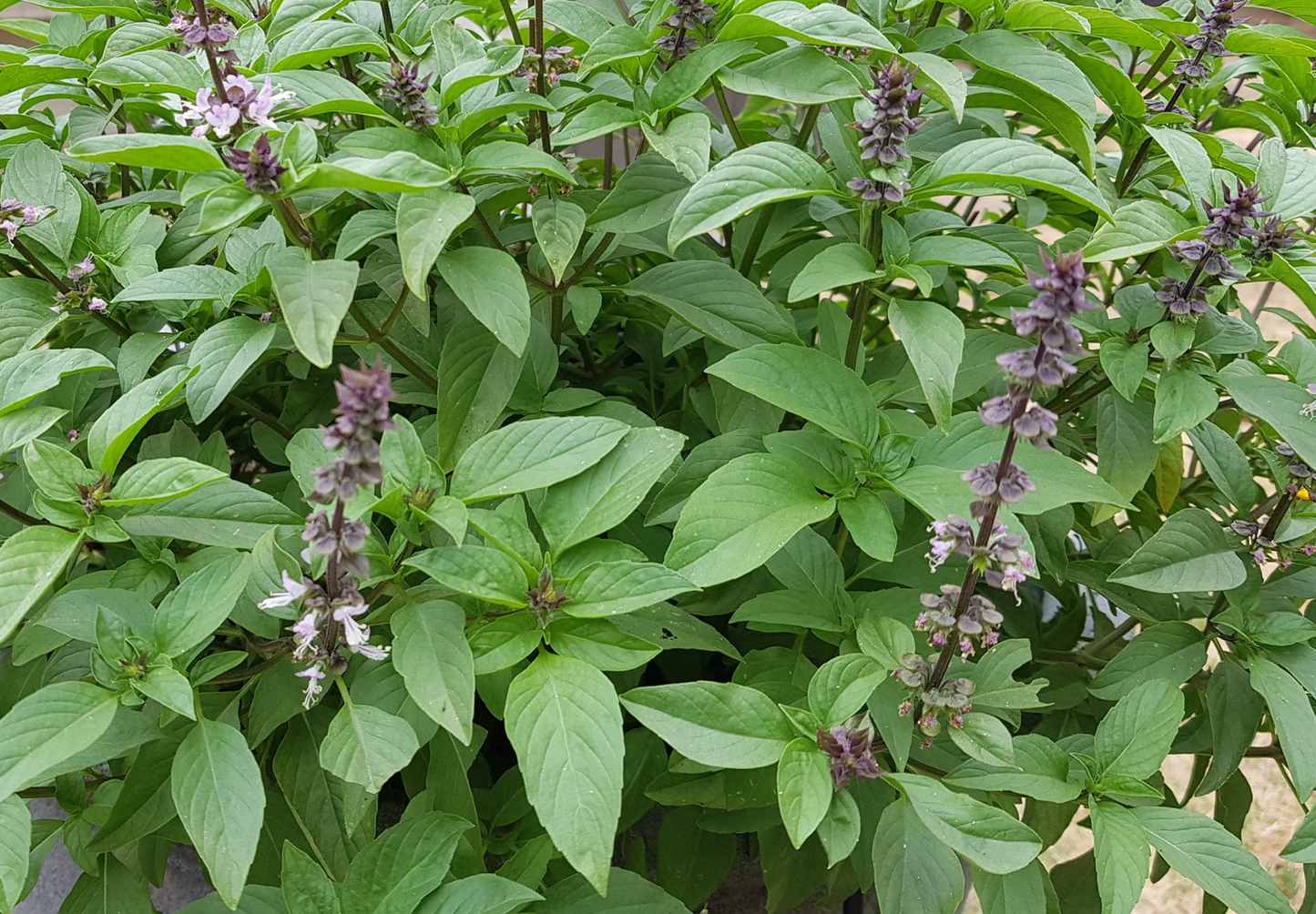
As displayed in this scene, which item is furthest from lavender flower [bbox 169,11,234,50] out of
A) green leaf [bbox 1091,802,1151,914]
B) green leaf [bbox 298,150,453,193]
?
green leaf [bbox 1091,802,1151,914]

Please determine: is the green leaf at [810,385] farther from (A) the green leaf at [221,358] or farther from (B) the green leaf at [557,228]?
(A) the green leaf at [221,358]

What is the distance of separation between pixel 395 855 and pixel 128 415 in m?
0.27

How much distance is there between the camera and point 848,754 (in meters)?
0.48

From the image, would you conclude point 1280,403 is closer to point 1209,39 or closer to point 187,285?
point 1209,39

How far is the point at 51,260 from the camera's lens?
66 centimetres

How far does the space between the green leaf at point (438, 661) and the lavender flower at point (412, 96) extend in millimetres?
280

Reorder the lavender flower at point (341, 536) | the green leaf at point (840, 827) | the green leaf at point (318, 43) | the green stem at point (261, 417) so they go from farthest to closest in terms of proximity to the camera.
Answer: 1. the green stem at point (261, 417)
2. the green leaf at point (318, 43)
3. the green leaf at point (840, 827)
4. the lavender flower at point (341, 536)

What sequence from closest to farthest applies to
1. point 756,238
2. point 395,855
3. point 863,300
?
point 395,855, point 863,300, point 756,238

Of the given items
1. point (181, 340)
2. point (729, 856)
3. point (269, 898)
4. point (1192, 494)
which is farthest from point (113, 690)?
point (1192, 494)

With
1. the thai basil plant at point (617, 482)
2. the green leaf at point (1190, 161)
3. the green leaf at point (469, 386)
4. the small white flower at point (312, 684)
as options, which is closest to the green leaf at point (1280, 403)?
the thai basil plant at point (617, 482)

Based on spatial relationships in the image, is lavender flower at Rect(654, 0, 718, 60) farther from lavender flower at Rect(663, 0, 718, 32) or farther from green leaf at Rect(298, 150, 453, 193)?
green leaf at Rect(298, 150, 453, 193)

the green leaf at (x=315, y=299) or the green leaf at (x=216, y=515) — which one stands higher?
the green leaf at (x=315, y=299)

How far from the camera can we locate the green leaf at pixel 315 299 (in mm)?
433

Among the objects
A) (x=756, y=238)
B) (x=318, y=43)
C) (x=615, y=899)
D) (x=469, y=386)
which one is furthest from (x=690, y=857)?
(x=318, y=43)
